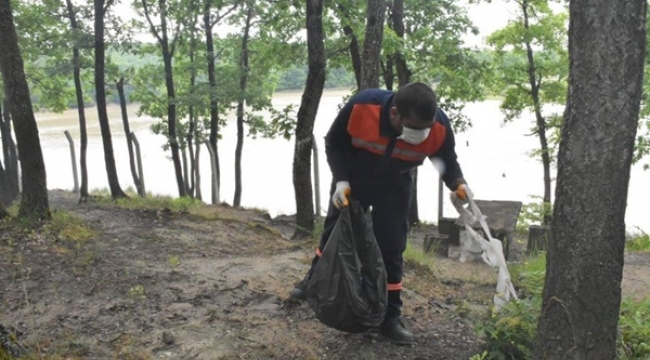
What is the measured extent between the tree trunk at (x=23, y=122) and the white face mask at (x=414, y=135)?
515 centimetres

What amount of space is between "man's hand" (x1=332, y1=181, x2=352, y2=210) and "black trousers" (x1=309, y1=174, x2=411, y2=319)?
0.57ft

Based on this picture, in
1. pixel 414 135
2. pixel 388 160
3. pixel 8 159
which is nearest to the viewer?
pixel 414 135

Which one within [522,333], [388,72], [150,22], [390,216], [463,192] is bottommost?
[522,333]

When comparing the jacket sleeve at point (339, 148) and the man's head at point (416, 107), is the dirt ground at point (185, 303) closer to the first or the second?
the jacket sleeve at point (339, 148)

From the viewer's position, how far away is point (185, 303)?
4645mm

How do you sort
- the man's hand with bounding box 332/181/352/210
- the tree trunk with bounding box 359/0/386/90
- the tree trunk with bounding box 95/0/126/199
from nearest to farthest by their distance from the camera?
the man's hand with bounding box 332/181/352/210, the tree trunk with bounding box 359/0/386/90, the tree trunk with bounding box 95/0/126/199

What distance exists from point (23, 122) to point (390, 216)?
511 centimetres

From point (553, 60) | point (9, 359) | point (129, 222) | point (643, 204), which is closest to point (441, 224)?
point (129, 222)

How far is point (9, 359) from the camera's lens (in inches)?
118

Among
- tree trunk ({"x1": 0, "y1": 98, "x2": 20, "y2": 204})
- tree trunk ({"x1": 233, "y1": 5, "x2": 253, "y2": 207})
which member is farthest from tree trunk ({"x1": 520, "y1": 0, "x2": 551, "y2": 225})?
tree trunk ({"x1": 0, "y1": 98, "x2": 20, "y2": 204})

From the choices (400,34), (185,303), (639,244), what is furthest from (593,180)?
(400,34)

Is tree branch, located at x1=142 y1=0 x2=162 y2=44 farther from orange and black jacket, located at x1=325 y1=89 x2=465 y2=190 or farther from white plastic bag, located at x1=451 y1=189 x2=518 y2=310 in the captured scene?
white plastic bag, located at x1=451 y1=189 x2=518 y2=310

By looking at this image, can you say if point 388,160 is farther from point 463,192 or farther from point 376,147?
point 463,192

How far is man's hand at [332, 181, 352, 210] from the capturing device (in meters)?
3.75
